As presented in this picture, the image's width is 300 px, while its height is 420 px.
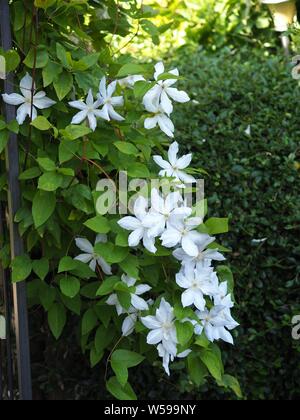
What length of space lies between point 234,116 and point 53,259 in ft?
3.53

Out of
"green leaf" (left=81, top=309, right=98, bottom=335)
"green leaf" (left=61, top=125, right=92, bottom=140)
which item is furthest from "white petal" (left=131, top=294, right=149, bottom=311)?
"green leaf" (left=61, top=125, right=92, bottom=140)

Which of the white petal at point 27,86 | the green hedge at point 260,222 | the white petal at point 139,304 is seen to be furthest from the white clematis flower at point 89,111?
the green hedge at point 260,222

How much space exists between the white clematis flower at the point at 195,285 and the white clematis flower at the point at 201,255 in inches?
0.8

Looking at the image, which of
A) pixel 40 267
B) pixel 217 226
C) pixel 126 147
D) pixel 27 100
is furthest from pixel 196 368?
pixel 27 100

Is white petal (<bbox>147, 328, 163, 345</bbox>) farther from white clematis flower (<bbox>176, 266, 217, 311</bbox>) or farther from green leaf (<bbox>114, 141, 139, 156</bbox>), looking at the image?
green leaf (<bbox>114, 141, 139, 156</bbox>)

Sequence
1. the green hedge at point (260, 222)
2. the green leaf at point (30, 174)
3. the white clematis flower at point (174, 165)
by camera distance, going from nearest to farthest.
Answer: the green leaf at point (30, 174)
the white clematis flower at point (174, 165)
the green hedge at point (260, 222)

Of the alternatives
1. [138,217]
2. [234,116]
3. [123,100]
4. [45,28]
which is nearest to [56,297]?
[138,217]

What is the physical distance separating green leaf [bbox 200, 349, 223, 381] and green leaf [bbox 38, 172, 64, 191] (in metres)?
0.55

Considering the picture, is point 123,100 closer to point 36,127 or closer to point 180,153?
point 36,127

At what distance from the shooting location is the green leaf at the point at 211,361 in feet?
6.11

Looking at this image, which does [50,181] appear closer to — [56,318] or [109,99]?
[109,99]

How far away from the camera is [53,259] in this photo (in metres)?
2.10

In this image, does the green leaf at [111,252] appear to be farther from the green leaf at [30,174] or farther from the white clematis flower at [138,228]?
the green leaf at [30,174]

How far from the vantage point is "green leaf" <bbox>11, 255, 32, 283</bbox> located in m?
1.89
